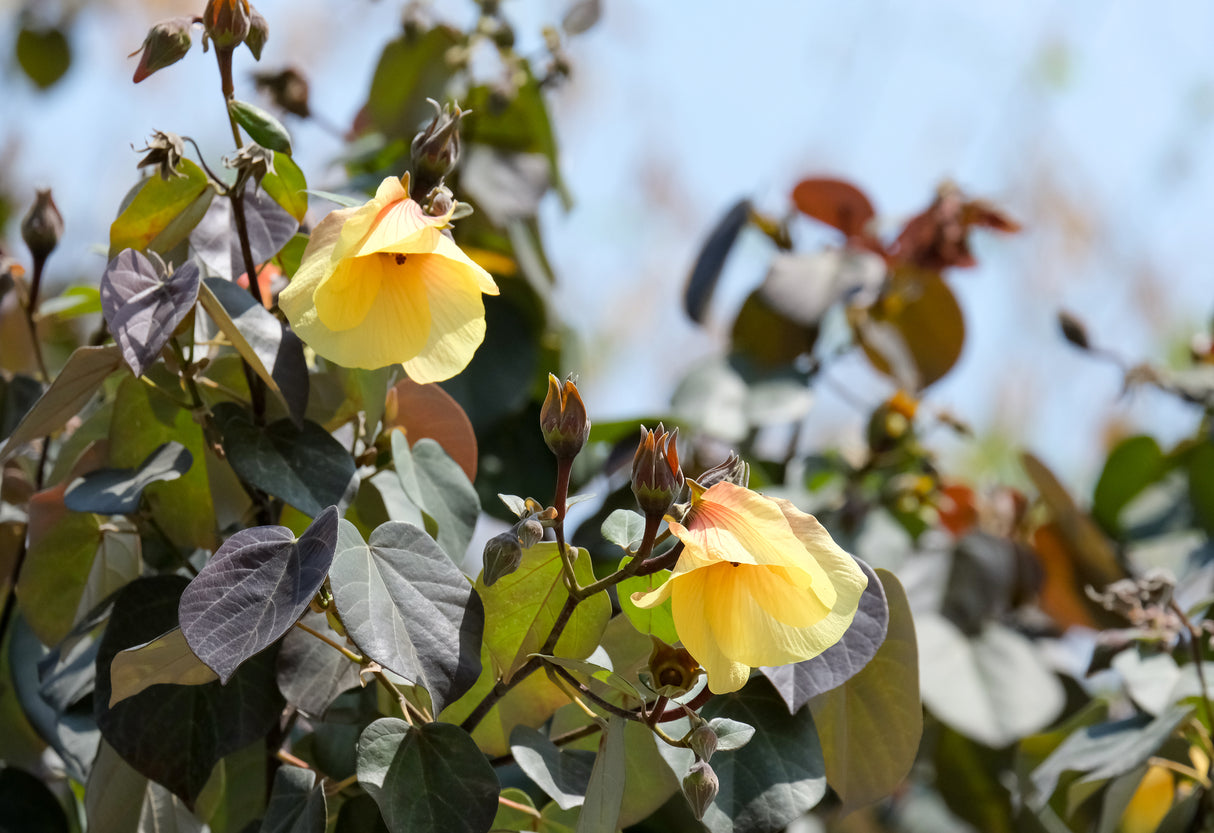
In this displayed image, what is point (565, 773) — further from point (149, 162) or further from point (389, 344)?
point (149, 162)

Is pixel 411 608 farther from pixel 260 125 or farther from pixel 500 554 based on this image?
pixel 260 125

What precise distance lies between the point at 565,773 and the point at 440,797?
7 centimetres

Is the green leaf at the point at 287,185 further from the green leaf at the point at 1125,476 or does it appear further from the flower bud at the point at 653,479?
the green leaf at the point at 1125,476

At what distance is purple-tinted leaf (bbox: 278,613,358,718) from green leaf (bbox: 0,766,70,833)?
0.70ft

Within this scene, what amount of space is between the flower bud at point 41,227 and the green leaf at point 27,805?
296mm

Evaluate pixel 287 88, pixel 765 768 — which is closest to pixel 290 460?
pixel 765 768

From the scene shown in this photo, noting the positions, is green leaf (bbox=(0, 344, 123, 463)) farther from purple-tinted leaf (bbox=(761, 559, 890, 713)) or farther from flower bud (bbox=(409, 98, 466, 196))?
purple-tinted leaf (bbox=(761, 559, 890, 713))

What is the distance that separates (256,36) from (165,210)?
0.31 ft

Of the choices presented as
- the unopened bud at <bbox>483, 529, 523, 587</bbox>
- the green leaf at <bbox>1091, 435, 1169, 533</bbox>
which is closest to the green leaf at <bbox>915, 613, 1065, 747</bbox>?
the green leaf at <bbox>1091, 435, 1169, 533</bbox>

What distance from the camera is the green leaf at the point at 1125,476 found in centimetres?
108

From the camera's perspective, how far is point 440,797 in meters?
0.39

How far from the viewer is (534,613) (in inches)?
17.4

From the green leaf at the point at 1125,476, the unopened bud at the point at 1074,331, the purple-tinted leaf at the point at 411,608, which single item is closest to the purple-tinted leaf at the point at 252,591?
the purple-tinted leaf at the point at 411,608

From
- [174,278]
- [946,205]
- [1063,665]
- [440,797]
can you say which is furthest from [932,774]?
[174,278]
